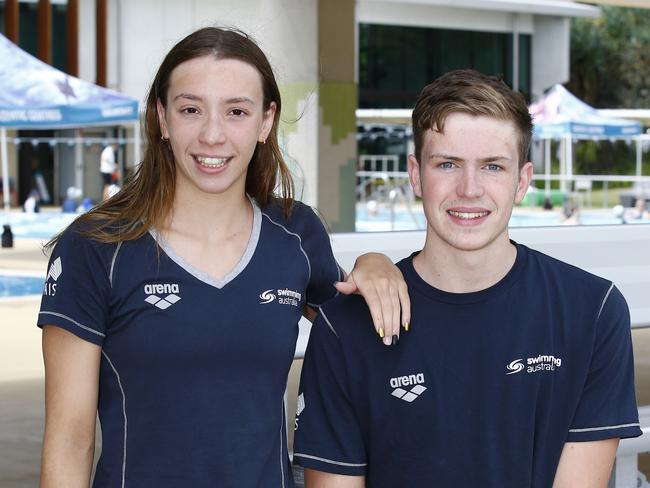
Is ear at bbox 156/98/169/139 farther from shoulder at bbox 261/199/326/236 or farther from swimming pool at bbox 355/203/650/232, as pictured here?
swimming pool at bbox 355/203/650/232

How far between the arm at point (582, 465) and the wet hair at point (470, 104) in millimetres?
652

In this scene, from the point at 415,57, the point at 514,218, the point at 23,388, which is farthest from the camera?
the point at 415,57

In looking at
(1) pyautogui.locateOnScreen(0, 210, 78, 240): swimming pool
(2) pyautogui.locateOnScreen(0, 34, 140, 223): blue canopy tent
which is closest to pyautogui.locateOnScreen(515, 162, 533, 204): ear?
(2) pyautogui.locateOnScreen(0, 34, 140, 223): blue canopy tent

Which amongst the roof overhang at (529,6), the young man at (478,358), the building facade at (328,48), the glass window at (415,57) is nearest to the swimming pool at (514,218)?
the building facade at (328,48)

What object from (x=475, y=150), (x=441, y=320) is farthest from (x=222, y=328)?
(x=475, y=150)

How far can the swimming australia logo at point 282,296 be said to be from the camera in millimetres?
2584

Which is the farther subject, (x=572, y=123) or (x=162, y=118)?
(x=572, y=123)

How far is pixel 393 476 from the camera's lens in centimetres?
250

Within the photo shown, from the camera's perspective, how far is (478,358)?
2453 mm

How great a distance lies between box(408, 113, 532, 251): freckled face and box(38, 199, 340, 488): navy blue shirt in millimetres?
479

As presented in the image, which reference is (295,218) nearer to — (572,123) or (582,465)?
(582,465)

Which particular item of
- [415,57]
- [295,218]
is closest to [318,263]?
[295,218]

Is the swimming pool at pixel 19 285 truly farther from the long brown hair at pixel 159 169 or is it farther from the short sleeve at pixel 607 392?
the short sleeve at pixel 607 392

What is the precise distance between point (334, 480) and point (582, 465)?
22.1 inches
